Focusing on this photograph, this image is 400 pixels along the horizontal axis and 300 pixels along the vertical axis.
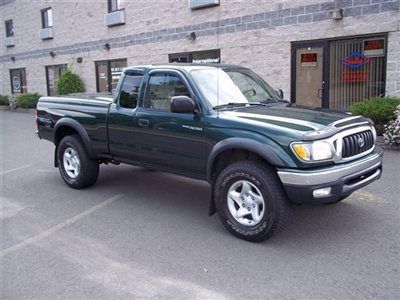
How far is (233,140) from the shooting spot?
426 cm

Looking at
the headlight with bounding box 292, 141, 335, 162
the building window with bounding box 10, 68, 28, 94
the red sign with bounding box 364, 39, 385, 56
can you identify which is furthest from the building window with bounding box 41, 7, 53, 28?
the headlight with bounding box 292, 141, 335, 162

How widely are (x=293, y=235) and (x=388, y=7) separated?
307 inches

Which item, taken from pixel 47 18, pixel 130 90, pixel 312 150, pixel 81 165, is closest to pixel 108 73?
pixel 47 18

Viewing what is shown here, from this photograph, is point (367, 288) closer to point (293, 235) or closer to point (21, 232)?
point (293, 235)

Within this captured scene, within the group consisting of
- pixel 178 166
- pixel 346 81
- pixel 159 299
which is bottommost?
pixel 159 299

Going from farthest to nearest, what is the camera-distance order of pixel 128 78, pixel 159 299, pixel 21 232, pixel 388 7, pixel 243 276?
pixel 388 7 < pixel 128 78 < pixel 21 232 < pixel 243 276 < pixel 159 299

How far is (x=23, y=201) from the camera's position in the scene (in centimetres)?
593

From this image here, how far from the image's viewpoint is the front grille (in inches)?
161

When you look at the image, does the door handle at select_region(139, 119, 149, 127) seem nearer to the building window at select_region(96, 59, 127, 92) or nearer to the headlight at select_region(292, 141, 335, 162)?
the headlight at select_region(292, 141, 335, 162)

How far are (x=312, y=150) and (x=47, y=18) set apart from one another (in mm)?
22750

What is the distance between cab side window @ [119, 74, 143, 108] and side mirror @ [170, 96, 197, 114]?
108 cm

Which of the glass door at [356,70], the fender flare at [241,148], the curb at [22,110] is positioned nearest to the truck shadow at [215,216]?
the fender flare at [241,148]

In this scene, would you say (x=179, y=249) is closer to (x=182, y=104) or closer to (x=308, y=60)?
(x=182, y=104)

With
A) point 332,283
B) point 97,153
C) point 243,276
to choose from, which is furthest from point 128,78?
point 332,283
